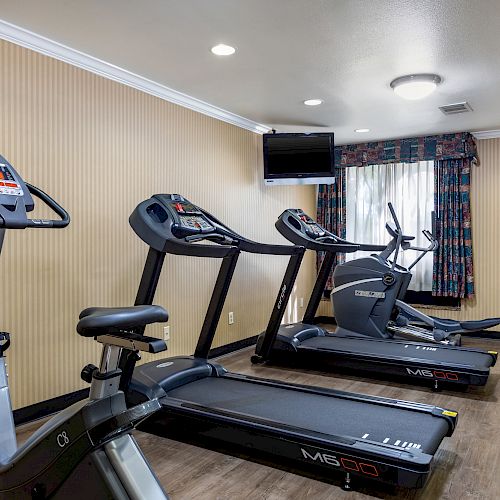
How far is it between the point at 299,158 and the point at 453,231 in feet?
6.96

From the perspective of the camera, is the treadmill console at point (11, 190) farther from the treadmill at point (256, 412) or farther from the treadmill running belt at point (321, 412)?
the treadmill running belt at point (321, 412)

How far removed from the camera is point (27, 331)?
10.2 feet

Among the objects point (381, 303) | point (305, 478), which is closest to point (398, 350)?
point (381, 303)

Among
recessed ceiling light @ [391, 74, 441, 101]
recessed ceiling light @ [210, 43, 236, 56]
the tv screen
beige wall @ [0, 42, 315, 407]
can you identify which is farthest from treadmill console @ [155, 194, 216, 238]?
the tv screen

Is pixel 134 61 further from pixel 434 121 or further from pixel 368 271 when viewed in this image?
pixel 434 121

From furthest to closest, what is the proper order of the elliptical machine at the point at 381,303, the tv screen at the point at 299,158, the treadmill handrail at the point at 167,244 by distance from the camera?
the tv screen at the point at 299,158
the elliptical machine at the point at 381,303
the treadmill handrail at the point at 167,244

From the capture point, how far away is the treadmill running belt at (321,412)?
2.45m

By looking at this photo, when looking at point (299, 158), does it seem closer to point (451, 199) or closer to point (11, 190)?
point (451, 199)

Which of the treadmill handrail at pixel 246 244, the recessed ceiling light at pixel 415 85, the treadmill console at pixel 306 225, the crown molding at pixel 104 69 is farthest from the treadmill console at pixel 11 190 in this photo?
the recessed ceiling light at pixel 415 85

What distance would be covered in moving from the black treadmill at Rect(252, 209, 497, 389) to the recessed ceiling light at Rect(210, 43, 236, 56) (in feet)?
5.50

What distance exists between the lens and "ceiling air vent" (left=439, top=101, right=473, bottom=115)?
4.59m

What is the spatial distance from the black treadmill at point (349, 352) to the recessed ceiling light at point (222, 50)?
1677 mm

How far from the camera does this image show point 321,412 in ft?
9.12

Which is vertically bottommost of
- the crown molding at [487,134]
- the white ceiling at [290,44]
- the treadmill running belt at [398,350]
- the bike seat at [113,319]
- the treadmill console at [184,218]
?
the treadmill running belt at [398,350]
